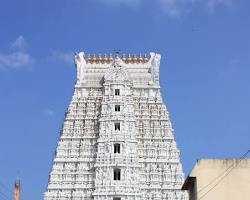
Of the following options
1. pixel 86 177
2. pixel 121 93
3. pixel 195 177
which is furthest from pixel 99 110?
pixel 195 177

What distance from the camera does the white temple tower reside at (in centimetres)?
5141

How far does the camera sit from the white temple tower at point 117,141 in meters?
51.4

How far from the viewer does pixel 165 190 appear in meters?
51.4

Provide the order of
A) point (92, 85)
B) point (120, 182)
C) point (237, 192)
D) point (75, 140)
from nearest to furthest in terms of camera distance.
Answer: point (237, 192) < point (120, 182) < point (75, 140) < point (92, 85)

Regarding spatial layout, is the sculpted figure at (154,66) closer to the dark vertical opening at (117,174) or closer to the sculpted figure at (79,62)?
the sculpted figure at (79,62)

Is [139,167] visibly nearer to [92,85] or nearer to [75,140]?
[75,140]

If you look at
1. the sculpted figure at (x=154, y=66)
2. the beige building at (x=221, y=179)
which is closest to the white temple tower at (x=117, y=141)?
the sculpted figure at (x=154, y=66)

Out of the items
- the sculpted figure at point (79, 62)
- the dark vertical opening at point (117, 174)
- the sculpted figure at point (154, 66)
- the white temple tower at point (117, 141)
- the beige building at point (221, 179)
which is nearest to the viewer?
the beige building at point (221, 179)

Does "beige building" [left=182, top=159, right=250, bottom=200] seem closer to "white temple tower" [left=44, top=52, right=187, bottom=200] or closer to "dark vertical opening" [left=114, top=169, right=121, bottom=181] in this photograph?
"white temple tower" [left=44, top=52, right=187, bottom=200]

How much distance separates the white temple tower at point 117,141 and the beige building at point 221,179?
23.0m

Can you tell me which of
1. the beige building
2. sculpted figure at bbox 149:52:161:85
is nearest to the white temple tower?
sculpted figure at bbox 149:52:161:85

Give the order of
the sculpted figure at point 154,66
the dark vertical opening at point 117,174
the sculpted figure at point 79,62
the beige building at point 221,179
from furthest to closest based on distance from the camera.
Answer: the sculpted figure at point 79,62, the sculpted figure at point 154,66, the dark vertical opening at point 117,174, the beige building at point 221,179

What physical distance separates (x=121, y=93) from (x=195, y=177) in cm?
2903

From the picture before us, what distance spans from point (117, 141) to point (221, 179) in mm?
25770
